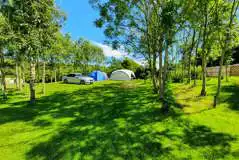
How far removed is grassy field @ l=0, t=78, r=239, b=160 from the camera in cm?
813

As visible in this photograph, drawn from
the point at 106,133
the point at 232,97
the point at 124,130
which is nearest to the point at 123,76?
the point at 232,97

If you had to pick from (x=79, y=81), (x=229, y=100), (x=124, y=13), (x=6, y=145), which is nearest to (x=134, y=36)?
(x=124, y=13)

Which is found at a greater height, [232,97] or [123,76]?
[123,76]

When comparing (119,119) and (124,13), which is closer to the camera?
(119,119)

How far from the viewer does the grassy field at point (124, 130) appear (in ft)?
26.7

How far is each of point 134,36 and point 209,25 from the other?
5395mm

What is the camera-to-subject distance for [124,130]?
995 centimetres

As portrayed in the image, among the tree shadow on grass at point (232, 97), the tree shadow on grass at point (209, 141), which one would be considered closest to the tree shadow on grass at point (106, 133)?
the tree shadow on grass at point (209, 141)

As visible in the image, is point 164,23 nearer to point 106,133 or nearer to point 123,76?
point 106,133

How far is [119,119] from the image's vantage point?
1138cm

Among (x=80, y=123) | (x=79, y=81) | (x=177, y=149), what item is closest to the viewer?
(x=177, y=149)

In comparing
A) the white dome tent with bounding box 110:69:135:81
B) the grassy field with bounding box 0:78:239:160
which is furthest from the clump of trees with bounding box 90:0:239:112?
the white dome tent with bounding box 110:69:135:81

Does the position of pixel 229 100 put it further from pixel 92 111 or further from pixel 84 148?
pixel 84 148

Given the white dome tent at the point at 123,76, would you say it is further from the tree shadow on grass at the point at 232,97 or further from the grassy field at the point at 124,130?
the grassy field at the point at 124,130
